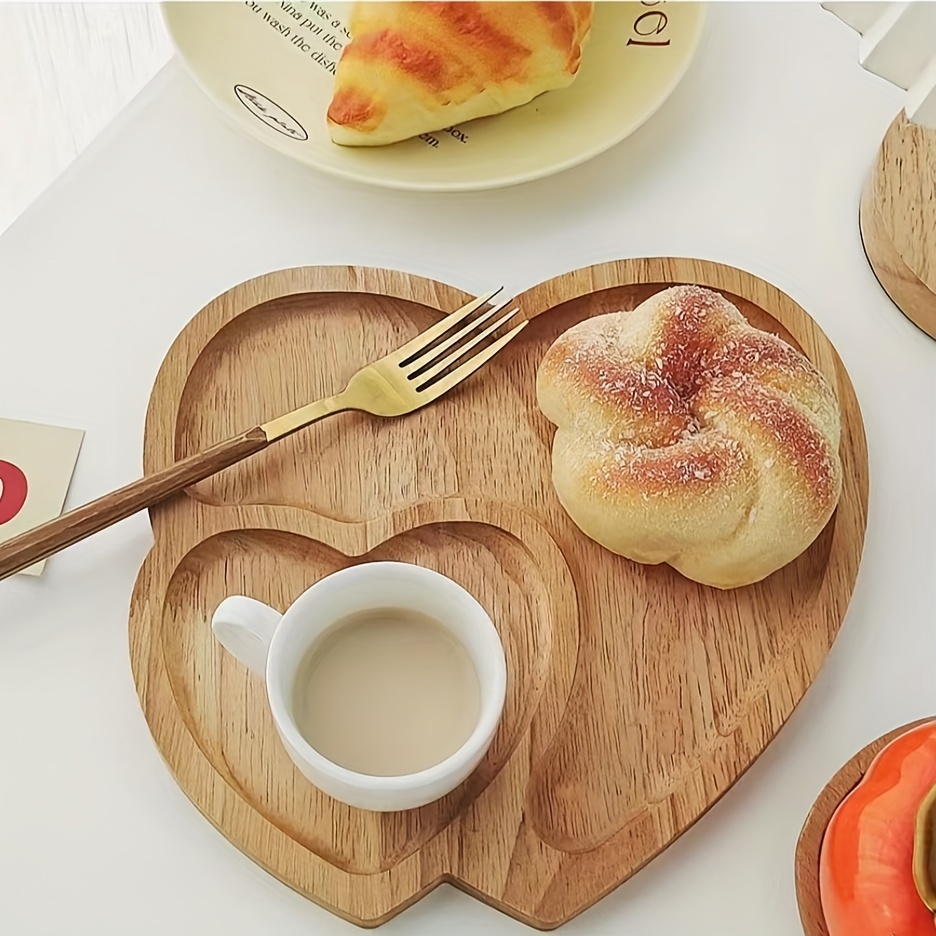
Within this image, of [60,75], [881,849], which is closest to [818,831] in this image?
[881,849]

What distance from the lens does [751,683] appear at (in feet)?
2.38

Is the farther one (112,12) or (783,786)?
(112,12)

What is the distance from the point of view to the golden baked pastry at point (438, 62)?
872mm

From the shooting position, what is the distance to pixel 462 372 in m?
0.82

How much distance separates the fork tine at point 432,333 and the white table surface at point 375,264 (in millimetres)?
62

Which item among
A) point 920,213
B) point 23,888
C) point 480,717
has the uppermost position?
point 920,213

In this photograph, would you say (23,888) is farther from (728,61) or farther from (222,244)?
(728,61)

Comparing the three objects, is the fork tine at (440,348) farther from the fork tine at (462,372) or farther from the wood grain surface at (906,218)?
the wood grain surface at (906,218)

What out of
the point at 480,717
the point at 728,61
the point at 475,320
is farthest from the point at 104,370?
the point at 728,61

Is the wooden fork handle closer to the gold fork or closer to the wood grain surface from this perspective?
the gold fork

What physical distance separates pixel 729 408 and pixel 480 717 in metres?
0.27

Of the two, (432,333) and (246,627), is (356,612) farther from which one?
(432,333)

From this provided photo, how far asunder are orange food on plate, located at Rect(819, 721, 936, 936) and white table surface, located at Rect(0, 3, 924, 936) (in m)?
0.09

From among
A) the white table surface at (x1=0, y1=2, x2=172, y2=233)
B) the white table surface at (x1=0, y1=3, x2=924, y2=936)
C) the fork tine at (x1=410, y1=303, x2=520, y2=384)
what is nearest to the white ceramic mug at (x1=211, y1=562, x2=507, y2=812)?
the white table surface at (x1=0, y1=3, x2=924, y2=936)
